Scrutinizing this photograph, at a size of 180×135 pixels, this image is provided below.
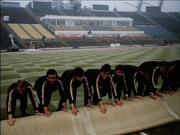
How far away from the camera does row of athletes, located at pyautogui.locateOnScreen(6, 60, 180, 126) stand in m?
4.18

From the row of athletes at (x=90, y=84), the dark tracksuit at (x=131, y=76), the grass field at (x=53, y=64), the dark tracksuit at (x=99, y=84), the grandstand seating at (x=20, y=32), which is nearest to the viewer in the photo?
the row of athletes at (x=90, y=84)

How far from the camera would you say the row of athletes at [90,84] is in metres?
4.18

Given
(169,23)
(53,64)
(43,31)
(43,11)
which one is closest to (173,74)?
(169,23)

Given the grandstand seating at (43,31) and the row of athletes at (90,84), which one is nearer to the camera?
the row of athletes at (90,84)

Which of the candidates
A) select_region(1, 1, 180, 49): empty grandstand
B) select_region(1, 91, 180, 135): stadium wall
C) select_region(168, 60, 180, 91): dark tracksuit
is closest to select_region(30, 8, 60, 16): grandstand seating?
select_region(1, 1, 180, 49): empty grandstand

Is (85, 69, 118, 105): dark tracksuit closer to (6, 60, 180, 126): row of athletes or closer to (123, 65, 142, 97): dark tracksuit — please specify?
(6, 60, 180, 126): row of athletes

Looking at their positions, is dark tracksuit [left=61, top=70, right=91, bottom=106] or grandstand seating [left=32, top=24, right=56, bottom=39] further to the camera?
grandstand seating [left=32, top=24, right=56, bottom=39]

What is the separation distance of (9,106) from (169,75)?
4968mm

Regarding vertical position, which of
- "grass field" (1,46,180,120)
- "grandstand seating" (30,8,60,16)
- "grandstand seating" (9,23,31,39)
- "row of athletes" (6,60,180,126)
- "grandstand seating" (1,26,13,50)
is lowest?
"grass field" (1,46,180,120)

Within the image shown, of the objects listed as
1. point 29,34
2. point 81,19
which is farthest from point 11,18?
point 81,19

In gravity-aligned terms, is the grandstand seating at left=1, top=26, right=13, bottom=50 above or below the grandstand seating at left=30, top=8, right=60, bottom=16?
below

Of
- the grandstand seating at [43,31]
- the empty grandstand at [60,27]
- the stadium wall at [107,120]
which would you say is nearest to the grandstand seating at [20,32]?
the empty grandstand at [60,27]

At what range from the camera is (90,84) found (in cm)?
520

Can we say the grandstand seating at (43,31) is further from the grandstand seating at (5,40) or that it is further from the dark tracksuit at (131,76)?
the dark tracksuit at (131,76)
